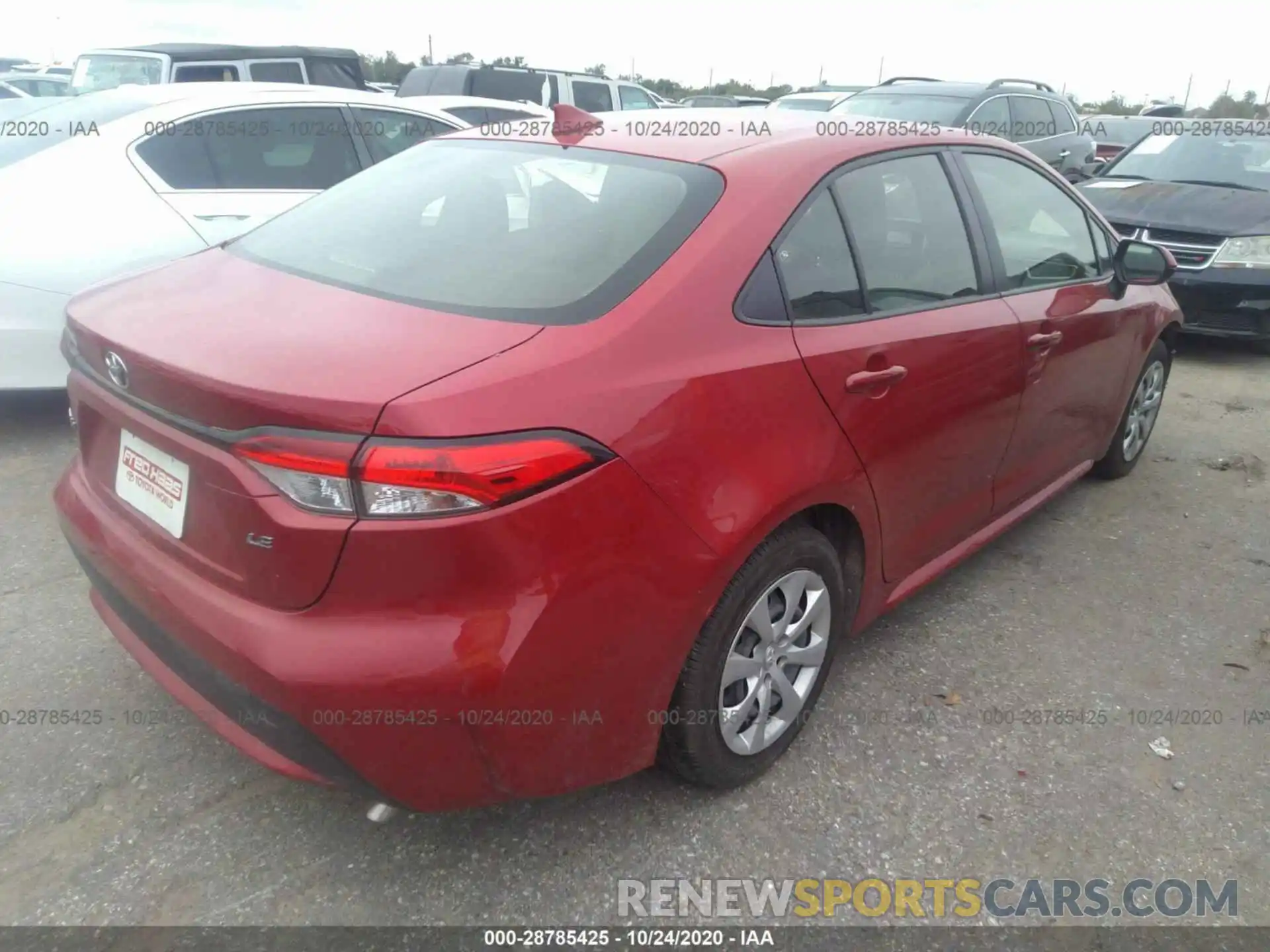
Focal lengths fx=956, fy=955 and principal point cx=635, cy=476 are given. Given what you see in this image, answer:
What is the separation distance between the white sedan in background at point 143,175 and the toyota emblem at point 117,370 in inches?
85.7

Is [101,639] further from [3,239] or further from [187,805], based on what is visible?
[3,239]

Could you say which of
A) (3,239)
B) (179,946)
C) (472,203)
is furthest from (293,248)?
(3,239)

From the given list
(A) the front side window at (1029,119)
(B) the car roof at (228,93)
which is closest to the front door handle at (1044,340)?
(B) the car roof at (228,93)

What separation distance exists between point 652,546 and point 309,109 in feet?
13.7

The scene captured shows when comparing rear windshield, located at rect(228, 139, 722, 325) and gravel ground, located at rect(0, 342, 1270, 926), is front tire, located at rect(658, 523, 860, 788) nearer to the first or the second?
gravel ground, located at rect(0, 342, 1270, 926)

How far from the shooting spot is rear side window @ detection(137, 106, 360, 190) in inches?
181

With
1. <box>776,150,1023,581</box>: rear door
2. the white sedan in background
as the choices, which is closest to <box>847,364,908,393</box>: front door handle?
<box>776,150,1023,581</box>: rear door

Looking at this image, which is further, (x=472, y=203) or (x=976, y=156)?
(x=976, y=156)

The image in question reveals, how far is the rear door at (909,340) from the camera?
7.65 feet

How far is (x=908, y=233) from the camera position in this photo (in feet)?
8.89

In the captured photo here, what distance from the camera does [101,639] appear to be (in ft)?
9.72

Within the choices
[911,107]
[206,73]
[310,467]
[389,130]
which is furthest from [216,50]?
[310,467]

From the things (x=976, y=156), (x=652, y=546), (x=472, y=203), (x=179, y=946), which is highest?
(x=976, y=156)

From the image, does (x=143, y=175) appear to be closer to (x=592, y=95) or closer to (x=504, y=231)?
(x=504, y=231)
